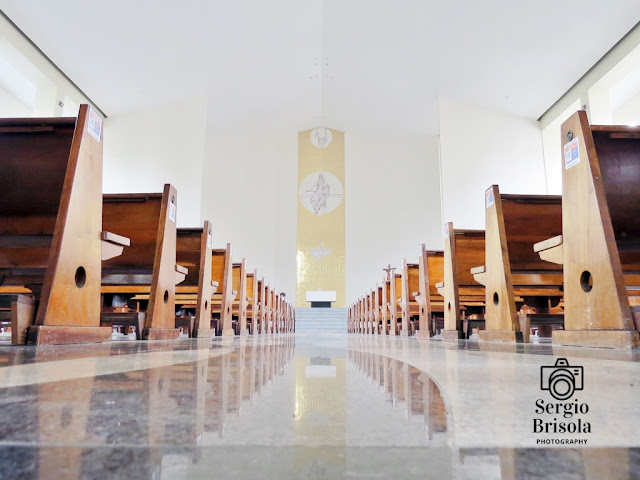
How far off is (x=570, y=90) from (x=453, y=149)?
6.62 feet

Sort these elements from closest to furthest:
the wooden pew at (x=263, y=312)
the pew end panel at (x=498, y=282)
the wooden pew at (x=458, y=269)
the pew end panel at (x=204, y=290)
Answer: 1. the pew end panel at (x=498, y=282)
2. the pew end panel at (x=204, y=290)
3. the wooden pew at (x=458, y=269)
4. the wooden pew at (x=263, y=312)

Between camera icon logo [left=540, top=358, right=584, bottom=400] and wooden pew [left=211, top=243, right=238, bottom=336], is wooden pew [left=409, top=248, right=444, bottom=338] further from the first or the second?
camera icon logo [left=540, top=358, right=584, bottom=400]

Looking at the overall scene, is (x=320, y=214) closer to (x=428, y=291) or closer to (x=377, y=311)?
(x=377, y=311)

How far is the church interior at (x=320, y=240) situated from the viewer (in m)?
0.30

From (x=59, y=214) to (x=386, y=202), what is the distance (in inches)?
414

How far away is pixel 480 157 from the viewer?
8.61m

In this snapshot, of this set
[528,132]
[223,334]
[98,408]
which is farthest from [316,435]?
[528,132]

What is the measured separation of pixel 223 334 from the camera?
3672mm

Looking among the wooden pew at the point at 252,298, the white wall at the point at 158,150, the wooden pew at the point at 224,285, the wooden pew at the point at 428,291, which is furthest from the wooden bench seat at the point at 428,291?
the white wall at the point at 158,150

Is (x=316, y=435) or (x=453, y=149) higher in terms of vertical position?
(x=453, y=149)

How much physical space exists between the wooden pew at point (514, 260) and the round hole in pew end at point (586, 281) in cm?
48

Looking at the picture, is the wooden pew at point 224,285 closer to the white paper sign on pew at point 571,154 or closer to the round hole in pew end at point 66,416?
the white paper sign on pew at point 571,154

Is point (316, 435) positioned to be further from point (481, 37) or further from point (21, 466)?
point (481, 37)

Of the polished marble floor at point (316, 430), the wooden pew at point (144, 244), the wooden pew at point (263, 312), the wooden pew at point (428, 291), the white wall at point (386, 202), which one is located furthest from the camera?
the white wall at point (386, 202)
